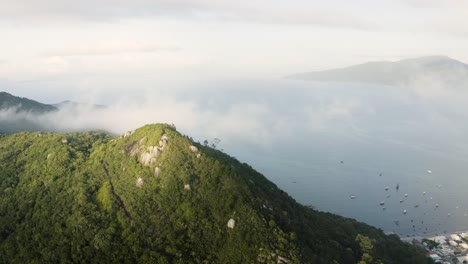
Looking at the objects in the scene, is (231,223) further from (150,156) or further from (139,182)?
(150,156)

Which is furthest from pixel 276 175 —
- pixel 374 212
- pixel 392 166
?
pixel 392 166

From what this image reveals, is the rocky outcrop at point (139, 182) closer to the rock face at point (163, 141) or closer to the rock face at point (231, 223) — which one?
the rock face at point (163, 141)

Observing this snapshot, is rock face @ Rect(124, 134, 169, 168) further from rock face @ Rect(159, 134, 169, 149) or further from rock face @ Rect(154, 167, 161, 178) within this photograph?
rock face @ Rect(154, 167, 161, 178)

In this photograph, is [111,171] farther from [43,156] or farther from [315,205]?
[315,205]

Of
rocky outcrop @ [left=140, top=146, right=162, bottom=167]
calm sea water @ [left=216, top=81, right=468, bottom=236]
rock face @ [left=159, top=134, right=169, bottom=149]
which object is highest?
rock face @ [left=159, top=134, right=169, bottom=149]

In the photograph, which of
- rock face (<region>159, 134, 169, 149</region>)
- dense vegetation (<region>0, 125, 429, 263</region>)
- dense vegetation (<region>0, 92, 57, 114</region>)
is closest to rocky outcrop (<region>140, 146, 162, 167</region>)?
dense vegetation (<region>0, 125, 429, 263</region>)

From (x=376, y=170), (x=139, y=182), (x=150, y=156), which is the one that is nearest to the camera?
(x=139, y=182)

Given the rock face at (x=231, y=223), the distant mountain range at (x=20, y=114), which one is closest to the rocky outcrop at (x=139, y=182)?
the rock face at (x=231, y=223)

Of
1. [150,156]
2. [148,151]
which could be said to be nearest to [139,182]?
[150,156]
